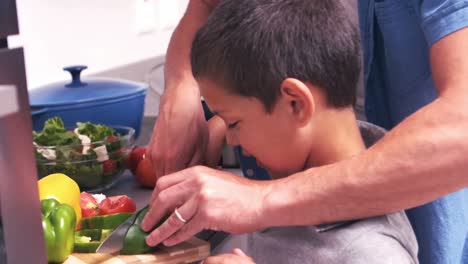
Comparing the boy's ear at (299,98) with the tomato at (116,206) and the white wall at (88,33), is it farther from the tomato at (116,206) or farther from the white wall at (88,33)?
the white wall at (88,33)

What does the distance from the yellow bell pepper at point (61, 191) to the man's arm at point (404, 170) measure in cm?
45

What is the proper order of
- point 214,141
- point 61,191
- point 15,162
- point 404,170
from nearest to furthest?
point 15,162 → point 404,170 → point 61,191 → point 214,141

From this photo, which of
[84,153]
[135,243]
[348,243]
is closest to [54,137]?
[84,153]

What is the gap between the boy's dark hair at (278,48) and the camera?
94 centimetres

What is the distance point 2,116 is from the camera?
0.48 m

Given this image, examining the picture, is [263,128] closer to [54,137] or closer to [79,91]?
[54,137]

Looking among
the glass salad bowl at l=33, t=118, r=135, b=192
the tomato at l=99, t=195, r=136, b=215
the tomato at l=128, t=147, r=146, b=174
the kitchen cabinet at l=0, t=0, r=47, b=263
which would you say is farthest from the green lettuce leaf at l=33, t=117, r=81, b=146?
the kitchen cabinet at l=0, t=0, r=47, b=263

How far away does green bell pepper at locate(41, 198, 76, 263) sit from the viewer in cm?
98

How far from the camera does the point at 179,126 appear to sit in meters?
1.24

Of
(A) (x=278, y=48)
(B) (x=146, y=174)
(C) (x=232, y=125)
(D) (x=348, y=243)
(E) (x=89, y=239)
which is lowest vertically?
(B) (x=146, y=174)

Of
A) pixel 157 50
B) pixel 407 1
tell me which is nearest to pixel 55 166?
pixel 407 1

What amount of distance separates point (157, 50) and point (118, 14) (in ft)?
1.07

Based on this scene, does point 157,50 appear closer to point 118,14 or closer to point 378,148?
point 118,14

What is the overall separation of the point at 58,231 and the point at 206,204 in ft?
0.80
